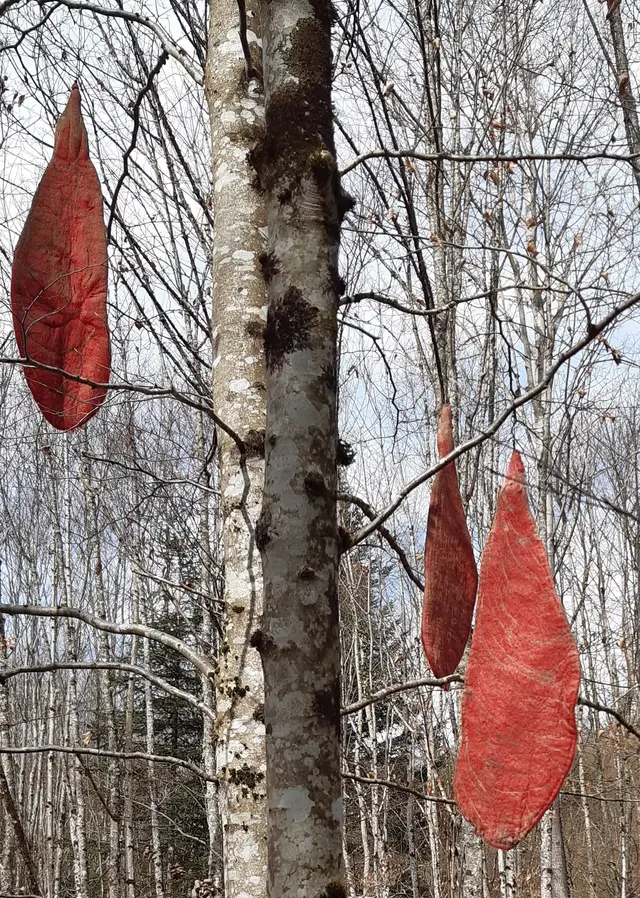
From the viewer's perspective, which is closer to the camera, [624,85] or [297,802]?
[297,802]

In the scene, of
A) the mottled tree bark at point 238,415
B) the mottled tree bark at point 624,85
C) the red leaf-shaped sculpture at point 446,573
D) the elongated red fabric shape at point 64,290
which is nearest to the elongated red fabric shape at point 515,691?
the red leaf-shaped sculpture at point 446,573

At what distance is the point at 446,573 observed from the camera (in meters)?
2.21

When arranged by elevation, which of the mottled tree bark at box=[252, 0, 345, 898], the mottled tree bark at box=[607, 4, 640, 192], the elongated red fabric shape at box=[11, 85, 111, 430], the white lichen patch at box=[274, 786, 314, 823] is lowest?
the white lichen patch at box=[274, 786, 314, 823]

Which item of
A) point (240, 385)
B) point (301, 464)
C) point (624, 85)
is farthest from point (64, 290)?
point (624, 85)

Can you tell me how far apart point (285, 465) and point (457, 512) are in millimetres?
1211

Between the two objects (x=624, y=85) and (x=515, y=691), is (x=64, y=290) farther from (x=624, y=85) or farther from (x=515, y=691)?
(x=624, y=85)

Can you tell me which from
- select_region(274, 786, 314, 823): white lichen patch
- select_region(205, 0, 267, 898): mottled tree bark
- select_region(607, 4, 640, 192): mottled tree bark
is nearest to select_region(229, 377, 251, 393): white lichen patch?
select_region(205, 0, 267, 898): mottled tree bark

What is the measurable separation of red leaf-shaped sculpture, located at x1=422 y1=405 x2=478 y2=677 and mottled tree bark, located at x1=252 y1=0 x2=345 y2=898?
104cm

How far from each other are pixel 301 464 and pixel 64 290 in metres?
1.24

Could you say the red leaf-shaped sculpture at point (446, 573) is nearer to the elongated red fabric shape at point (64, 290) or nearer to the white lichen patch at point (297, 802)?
the elongated red fabric shape at point (64, 290)

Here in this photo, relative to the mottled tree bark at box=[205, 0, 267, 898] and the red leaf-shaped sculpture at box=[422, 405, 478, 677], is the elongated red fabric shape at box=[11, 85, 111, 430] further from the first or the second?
the red leaf-shaped sculpture at box=[422, 405, 478, 677]

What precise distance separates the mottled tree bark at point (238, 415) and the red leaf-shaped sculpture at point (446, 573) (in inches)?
24.4

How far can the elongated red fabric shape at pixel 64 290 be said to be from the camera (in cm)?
205

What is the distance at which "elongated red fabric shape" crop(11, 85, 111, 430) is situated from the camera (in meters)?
2.05
